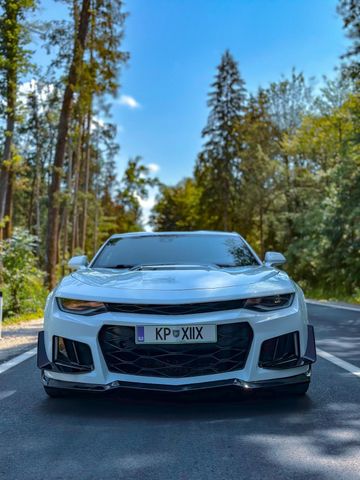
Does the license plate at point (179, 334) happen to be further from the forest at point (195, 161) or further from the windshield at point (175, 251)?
the forest at point (195, 161)

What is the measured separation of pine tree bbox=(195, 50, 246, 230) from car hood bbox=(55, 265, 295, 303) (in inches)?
1719

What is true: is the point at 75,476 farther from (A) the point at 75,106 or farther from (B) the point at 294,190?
(B) the point at 294,190

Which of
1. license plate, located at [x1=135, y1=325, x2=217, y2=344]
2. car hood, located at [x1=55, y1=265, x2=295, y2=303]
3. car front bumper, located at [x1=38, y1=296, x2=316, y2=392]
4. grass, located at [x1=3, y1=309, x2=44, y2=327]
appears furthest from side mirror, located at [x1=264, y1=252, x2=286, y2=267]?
grass, located at [x1=3, y1=309, x2=44, y2=327]

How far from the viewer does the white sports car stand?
153 inches

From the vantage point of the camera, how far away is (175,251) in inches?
221

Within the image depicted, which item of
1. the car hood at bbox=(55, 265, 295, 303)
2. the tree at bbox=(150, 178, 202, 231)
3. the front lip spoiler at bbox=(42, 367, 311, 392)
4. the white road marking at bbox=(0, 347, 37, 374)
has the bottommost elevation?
the white road marking at bbox=(0, 347, 37, 374)

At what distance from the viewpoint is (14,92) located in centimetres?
1653

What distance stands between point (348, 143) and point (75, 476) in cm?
1944

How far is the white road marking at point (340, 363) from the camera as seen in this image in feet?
18.7

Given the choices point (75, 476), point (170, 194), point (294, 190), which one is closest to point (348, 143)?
point (294, 190)

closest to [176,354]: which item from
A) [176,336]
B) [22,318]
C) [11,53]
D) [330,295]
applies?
[176,336]

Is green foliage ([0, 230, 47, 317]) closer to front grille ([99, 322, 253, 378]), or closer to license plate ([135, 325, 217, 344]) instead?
front grille ([99, 322, 253, 378])

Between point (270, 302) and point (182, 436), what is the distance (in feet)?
3.68

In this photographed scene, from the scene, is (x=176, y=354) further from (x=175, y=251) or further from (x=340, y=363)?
(x=340, y=363)
